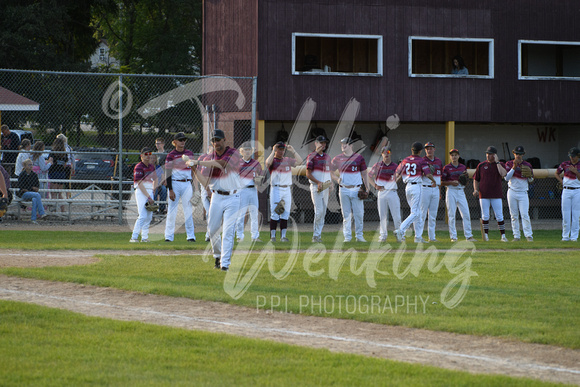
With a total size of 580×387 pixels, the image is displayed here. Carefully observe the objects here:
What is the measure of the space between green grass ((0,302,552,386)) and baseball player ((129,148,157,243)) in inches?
290

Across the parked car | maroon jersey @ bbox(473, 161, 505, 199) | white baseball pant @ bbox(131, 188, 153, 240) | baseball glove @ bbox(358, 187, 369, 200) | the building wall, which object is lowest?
white baseball pant @ bbox(131, 188, 153, 240)

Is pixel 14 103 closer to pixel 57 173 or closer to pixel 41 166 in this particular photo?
pixel 41 166

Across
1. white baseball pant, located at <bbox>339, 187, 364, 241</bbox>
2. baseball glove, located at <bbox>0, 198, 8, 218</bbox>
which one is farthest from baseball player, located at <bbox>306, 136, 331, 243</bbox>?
baseball glove, located at <bbox>0, 198, 8, 218</bbox>

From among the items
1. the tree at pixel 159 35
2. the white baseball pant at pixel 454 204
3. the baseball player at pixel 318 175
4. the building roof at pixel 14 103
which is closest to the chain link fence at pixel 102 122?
the building roof at pixel 14 103

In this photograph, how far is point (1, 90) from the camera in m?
20.4

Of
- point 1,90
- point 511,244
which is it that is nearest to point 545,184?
point 511,244

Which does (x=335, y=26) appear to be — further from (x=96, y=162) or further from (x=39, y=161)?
(x=96, y=162)

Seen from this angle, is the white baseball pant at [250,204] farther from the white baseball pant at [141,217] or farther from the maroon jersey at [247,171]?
the white baseball pant at [141,217]

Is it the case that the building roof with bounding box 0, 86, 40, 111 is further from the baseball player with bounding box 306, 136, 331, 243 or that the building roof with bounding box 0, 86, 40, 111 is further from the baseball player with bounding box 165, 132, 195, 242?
the baseball player with bounding box 306, 136, 331, 243

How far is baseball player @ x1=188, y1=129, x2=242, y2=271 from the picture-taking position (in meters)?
11.0

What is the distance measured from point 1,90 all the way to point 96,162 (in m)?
10.0

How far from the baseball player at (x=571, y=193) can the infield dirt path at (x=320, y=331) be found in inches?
406

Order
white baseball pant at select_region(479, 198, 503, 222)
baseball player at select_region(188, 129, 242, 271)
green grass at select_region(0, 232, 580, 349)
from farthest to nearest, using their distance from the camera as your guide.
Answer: white baseball pant at select_region(479, 198, 503, 222) < baseball player at select_region(188, 129, 242, 271) < green grass at select_region(0, 232, 580, 349)

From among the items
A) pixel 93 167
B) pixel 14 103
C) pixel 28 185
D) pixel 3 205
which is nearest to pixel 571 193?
pixel 3 205
